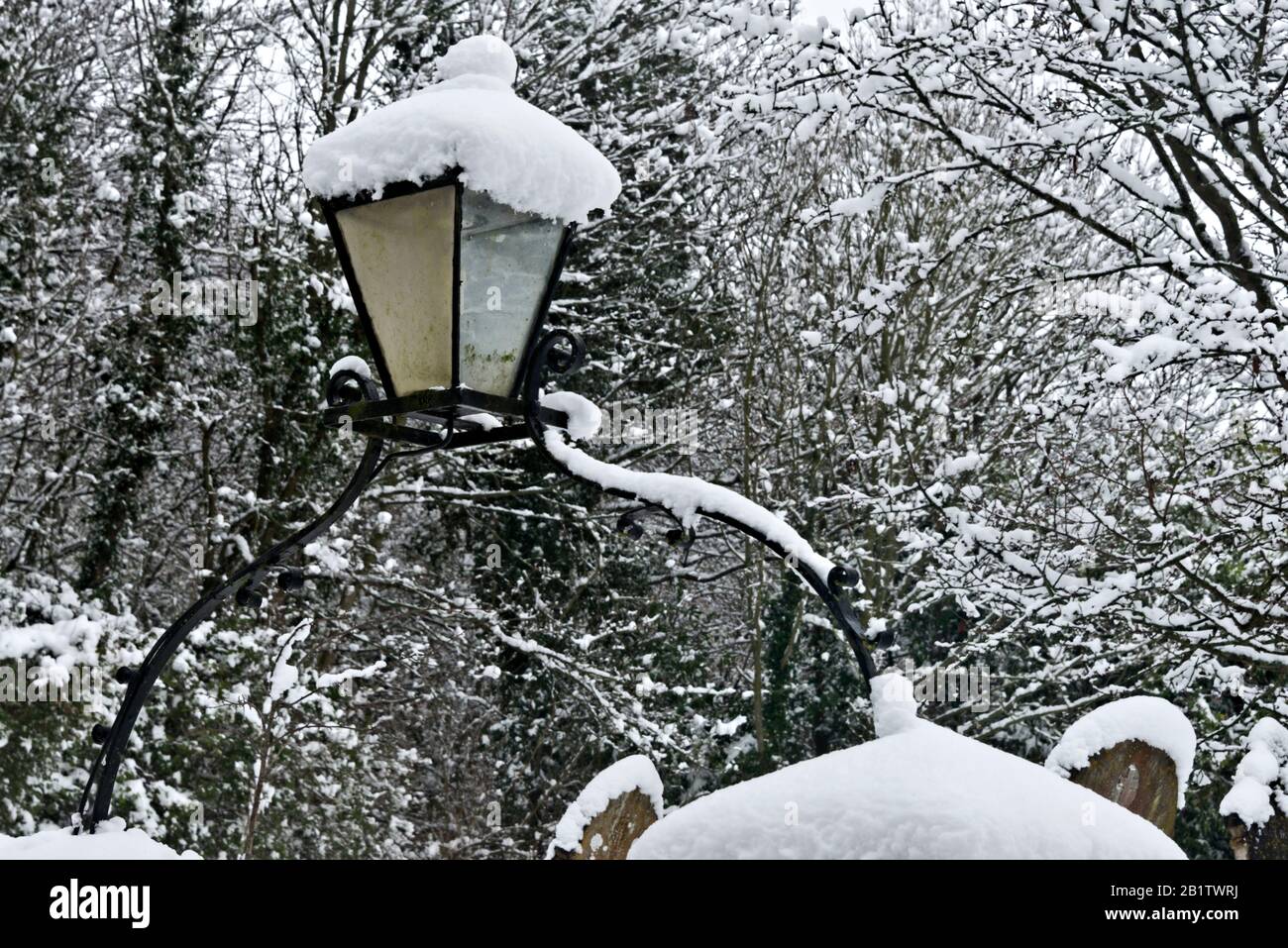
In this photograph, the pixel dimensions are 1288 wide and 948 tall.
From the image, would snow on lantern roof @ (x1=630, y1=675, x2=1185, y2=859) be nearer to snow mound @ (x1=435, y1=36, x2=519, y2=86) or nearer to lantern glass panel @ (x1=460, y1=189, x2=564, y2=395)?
lantern glass panel @ (x1=460, y1=189, x2=564, y2=395)

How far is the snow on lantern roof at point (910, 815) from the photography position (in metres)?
1.19

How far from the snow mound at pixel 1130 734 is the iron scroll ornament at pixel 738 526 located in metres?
1.14

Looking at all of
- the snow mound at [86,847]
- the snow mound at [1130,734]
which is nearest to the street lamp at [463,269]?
the snow mound at [86,847]

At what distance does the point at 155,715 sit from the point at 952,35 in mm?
5996

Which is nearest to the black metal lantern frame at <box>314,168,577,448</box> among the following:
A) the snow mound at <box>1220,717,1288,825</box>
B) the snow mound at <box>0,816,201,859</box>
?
the snow mound at <box>0,816,201,859</box>

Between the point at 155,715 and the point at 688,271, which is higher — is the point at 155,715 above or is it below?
below

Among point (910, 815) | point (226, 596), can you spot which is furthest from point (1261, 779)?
point (910, 815)

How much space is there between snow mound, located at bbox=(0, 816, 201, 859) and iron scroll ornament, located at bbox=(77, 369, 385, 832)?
22cm

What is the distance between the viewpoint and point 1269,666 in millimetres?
5531

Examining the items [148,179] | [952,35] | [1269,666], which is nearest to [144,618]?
[148,179]

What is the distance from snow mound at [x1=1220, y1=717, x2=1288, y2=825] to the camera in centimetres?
529

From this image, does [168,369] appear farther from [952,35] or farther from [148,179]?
[952,35]
